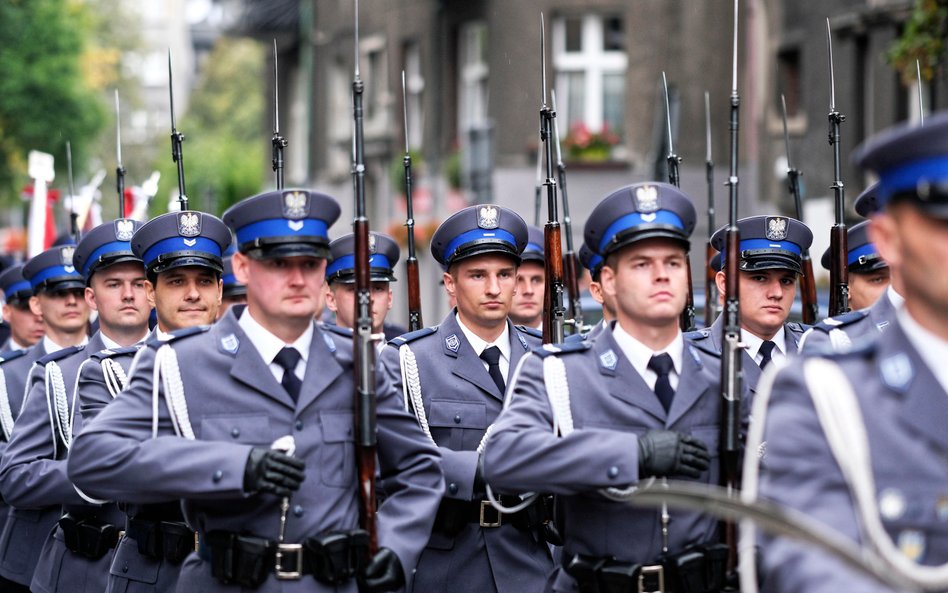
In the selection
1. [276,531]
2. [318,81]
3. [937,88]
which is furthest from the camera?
[318,81]

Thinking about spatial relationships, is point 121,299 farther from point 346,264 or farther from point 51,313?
point 346,264

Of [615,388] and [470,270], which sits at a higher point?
[470,270]

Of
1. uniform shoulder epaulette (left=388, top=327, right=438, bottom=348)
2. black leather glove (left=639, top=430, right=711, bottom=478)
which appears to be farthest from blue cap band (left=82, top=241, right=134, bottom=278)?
black leather glove (left=639, top=430, right=711, bottom=478)

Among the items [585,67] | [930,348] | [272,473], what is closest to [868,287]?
[272,473]

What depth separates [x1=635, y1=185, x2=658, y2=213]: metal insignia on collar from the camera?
5188 mm

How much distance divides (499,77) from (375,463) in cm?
1829

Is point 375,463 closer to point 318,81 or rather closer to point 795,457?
point 795,457

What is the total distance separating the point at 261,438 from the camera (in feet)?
16.6

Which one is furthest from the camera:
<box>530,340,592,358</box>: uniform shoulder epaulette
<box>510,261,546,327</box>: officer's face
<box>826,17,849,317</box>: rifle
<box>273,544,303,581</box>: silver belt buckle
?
<box>510,261,546,327</box>: officer's face

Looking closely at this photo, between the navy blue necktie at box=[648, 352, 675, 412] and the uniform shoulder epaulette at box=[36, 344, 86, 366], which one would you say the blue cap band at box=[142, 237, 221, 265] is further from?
the navy blue necktie at box=[648, 352, 675, 412]

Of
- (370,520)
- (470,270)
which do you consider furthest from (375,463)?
(470,270)

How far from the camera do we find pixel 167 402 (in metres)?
5.05

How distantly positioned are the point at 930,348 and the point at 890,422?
183 millimetres

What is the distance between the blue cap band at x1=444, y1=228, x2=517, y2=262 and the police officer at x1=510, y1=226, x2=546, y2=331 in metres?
1.51
